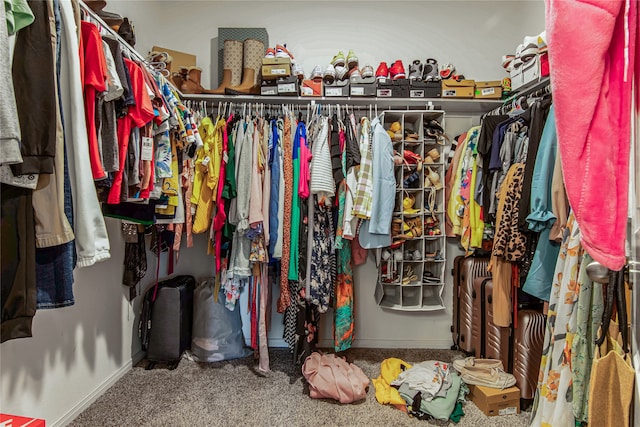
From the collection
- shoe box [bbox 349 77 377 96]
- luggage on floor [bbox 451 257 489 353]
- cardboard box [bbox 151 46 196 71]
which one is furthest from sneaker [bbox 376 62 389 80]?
luggage on floor [bbox 451 257 489 353]

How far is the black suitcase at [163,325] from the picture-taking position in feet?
7.38

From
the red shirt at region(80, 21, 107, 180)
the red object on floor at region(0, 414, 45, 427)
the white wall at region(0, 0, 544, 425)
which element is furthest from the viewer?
the white wall at region(0, 0, 544, 425)

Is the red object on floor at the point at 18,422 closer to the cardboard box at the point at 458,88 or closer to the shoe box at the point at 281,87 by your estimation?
the shoe box at the point at 281,87

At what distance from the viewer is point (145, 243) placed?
7.55ft

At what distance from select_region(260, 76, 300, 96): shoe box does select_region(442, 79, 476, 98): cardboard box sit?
3.45ft

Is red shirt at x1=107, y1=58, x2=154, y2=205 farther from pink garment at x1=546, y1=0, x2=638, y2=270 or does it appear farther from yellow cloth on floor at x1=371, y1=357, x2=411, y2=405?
yellow cloth on floor at x1=371, y1=357, x2=411, y2=405

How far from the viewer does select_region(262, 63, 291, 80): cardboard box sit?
2.26 meters

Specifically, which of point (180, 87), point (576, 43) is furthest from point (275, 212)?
point (576, 43)

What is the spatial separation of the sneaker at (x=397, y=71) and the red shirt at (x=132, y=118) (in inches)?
66.8

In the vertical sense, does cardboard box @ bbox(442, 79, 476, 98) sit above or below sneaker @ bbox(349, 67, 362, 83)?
below

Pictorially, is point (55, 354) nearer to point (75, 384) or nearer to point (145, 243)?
point (75, 384)

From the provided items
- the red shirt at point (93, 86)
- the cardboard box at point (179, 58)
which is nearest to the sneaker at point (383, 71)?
the cardboard box at point (179, 58)

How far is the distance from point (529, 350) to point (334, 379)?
108cm

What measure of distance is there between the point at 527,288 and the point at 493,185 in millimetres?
705
